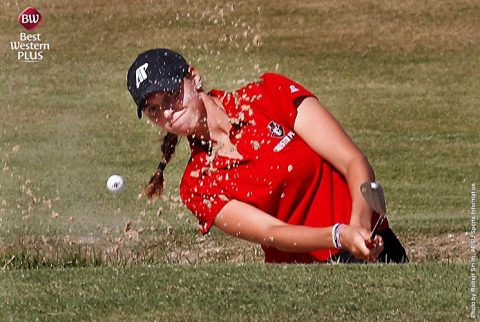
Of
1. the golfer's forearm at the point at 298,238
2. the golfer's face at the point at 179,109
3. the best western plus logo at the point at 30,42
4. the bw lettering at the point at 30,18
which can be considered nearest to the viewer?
the golfer's forearm at the point at 298,238

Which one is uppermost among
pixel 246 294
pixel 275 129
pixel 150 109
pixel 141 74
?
pixel 141 74

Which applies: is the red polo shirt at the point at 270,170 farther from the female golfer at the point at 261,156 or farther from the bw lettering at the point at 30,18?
the bw lettering at the point at 30,18

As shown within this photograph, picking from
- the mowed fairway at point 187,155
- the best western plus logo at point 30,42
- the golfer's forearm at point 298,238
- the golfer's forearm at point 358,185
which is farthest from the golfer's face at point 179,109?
the best western plus logo at point 30,42

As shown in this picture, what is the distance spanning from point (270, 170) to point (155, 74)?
607mm

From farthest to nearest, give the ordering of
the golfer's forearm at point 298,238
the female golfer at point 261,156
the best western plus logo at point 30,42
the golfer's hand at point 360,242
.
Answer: the best western plus logo at point 30,42
the female golfer at point 261,156
the golfer's forearm at point 298,238
the golfer's hand at point 360,242

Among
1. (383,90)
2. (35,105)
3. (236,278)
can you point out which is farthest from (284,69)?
(236,278)

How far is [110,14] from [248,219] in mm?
16333

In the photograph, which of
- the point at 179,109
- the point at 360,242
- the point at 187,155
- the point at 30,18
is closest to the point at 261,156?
the point at 179,109

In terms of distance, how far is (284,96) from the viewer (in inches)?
221

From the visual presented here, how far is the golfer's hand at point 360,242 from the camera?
15.4 feet

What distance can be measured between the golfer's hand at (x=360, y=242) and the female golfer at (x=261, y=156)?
517mm

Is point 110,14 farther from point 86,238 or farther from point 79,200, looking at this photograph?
point 86,238

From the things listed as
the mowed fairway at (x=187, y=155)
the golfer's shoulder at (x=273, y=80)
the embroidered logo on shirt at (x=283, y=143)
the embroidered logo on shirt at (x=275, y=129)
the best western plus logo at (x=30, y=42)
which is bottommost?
the mowed fairway at (x=187, y=155)

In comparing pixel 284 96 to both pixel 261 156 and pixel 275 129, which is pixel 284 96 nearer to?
pixel 275 129
